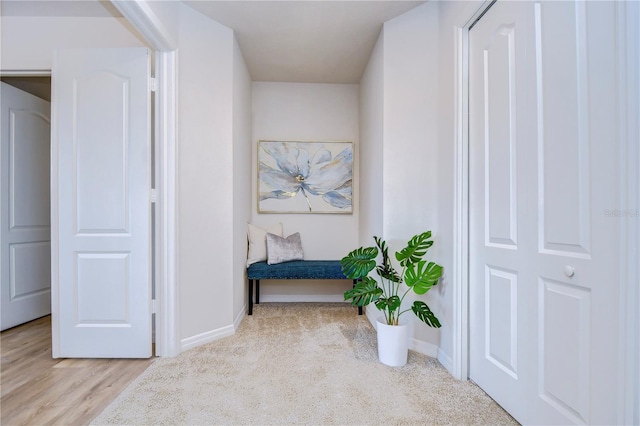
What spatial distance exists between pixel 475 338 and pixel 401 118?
64.5 inches

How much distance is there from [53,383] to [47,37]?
2749mm

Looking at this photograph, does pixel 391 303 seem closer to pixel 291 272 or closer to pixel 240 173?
pixel 291 272

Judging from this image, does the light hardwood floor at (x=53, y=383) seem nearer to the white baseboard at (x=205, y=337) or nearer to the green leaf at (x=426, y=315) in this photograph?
the white baseboard at (x=205, y=337)

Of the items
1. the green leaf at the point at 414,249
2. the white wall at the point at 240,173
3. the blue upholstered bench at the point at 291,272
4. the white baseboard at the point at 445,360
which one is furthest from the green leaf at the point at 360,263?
the white wall at the point at 240,173

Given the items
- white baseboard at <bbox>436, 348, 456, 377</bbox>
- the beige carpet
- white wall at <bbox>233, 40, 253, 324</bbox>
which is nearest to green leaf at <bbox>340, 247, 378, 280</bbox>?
the beige carpet

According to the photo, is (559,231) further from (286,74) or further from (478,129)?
(286,74)

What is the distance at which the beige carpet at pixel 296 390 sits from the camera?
1590 millimetres

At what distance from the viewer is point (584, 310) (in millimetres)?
1217

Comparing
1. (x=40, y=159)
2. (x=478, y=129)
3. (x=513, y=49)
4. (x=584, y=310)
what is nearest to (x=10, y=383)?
(x=40, y=159)

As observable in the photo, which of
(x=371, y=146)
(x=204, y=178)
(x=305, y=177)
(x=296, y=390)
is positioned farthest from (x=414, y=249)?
(x=305, y=177)

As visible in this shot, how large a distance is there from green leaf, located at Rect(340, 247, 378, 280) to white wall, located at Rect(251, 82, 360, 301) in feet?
5.08

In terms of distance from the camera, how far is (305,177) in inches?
154

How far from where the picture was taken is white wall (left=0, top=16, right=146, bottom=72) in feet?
8.92

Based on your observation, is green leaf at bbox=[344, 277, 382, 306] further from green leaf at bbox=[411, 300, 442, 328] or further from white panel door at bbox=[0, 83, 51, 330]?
white panel door at bbox=[0, 83, 51, 330]
